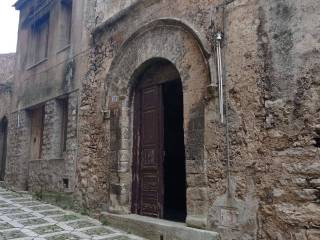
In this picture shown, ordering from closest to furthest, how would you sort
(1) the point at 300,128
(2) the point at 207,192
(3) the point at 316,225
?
(3) the point at 316,225
(1) the point at 300,128
(2) the point at 207,192

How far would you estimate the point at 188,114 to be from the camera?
4.10m

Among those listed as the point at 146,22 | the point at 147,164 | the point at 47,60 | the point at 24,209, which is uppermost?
the point at 47,60

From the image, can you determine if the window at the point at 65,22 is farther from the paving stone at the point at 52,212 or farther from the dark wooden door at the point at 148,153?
the paving stone at the point at 52,212

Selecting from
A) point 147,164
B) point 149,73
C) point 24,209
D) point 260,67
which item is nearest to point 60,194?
point 24,209

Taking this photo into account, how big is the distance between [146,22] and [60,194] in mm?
3936

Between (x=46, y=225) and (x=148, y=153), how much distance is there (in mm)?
1950

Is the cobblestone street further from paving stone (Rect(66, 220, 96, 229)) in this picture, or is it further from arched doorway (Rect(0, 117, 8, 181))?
arched doorway (Rect(0, 117, 8, 181))

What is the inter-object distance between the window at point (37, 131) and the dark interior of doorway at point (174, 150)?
12.4 feet

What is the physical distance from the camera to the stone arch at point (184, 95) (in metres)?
3.85

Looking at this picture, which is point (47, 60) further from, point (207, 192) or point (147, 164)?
point (207, 192)

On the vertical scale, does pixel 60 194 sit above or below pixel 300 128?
below

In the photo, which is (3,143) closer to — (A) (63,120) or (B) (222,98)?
(A) (63,120)

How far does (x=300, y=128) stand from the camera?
303 centimetres

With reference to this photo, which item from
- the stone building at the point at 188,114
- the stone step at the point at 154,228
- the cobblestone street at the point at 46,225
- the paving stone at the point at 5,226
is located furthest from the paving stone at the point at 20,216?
the stone step at the point at 154,228
